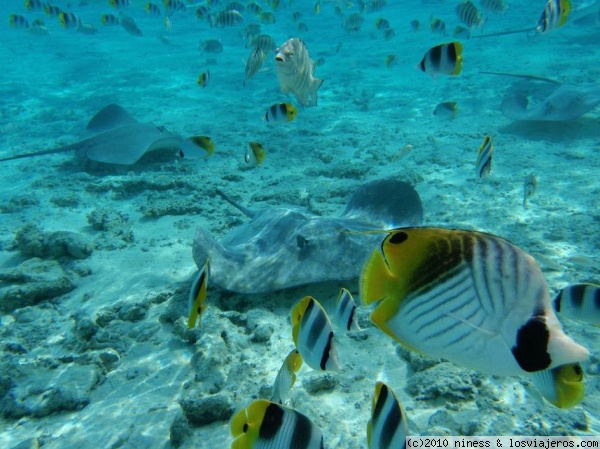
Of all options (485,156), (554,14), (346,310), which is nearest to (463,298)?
(346,310)

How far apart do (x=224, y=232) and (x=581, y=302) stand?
5116mm

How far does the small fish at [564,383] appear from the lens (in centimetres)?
168

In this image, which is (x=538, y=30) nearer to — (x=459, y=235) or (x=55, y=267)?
(x=459, y=235)

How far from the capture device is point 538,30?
736 cm

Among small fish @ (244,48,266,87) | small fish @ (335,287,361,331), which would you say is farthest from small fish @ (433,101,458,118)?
small fish @ (335,287,361,331)

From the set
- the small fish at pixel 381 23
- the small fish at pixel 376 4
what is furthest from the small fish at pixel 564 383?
the small fish at pixel 376 4

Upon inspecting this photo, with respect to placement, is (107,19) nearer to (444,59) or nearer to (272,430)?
(444,59)

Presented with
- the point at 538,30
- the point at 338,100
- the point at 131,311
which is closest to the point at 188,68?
the point at 338,100

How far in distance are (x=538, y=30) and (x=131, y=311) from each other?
8.92 m

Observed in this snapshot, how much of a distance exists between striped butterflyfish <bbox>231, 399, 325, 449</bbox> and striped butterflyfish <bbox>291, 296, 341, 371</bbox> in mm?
716

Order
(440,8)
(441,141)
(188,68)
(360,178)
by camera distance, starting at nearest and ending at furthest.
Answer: (360,178)
(441,141)
(188,68)
(440,8)

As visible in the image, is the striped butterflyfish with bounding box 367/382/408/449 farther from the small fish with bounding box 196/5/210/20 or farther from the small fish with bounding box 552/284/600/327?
the small fish with bounding box 196/5/210/20

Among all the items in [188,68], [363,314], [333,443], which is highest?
[188,68]

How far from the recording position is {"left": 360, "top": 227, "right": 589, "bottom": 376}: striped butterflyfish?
43.2 inches
